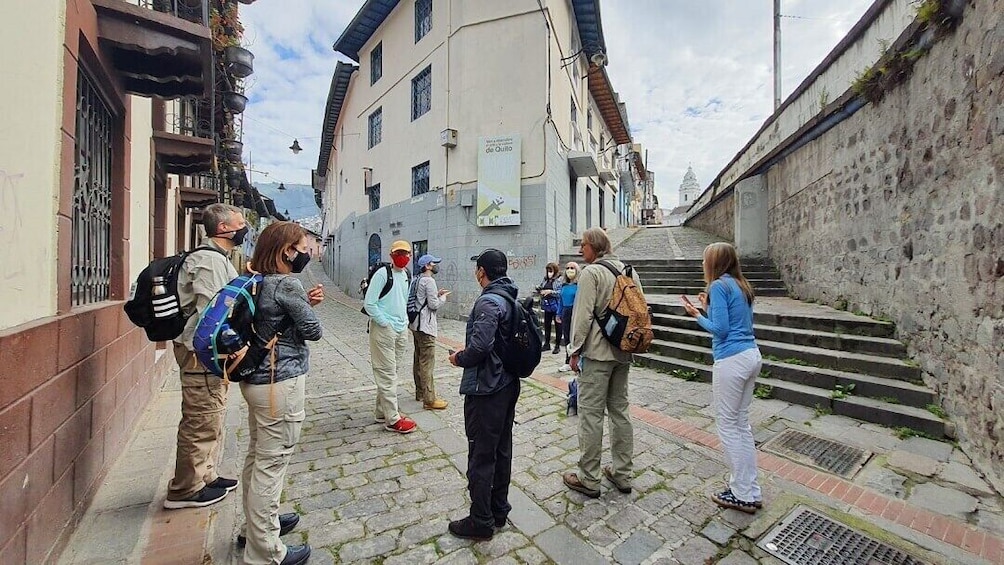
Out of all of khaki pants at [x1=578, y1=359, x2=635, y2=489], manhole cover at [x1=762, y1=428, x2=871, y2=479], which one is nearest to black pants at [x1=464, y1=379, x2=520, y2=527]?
khaki pants at [x1=578, y1=359, x2=635, y2=489]

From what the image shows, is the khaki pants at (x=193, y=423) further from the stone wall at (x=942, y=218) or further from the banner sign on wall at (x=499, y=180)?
the banner sign on wall at (x=499, y=180)

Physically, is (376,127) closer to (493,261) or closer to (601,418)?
(493,261)

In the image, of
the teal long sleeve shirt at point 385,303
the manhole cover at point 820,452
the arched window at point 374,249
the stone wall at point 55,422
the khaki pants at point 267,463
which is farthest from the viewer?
the arched window at point 374,249

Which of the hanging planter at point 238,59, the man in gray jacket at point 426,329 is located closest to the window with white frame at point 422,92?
the hanging planter at point 238,59

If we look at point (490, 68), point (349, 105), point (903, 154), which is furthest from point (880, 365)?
point (349, 105)

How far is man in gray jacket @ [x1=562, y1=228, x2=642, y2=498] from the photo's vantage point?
3.02 meters

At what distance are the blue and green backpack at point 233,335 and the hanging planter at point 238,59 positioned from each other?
23.5ft

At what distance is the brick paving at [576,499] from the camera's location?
2498 millimetres

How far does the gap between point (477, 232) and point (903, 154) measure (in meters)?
9.34

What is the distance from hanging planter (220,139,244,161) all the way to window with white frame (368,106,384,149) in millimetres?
7213

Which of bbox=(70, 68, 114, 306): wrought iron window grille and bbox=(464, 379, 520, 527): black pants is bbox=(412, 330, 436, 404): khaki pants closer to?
bbox=(464, 379, 520, 527): black pants

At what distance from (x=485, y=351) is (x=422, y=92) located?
14.4 metres

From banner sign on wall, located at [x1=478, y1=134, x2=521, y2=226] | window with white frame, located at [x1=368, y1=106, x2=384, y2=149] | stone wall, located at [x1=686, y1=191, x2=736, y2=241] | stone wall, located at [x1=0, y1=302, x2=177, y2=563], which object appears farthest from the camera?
window with white frame, located at [x1=368, y1=106, x2=384, y2=149]

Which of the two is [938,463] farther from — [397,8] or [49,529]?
[397,8]
